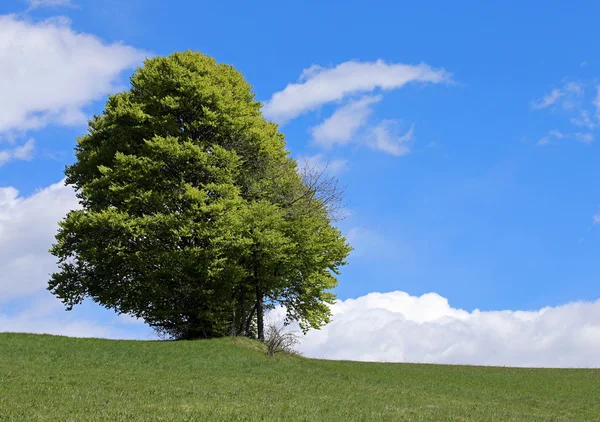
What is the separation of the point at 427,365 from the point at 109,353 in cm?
2052

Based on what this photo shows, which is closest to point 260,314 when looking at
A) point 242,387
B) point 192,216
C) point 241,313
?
point 241,313

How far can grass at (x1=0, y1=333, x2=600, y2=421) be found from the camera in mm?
17125

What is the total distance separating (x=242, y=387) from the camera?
2247 centimetres

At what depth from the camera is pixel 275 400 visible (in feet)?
65.1

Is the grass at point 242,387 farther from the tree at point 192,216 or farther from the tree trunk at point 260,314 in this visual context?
the tree at point 192,216

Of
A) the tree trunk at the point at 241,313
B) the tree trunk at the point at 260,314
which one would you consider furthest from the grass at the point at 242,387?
the tree trunk at the point at 241,313

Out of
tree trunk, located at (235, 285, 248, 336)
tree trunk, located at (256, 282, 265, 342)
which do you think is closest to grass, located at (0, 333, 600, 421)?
tree trunk, located at (256, 282, 265, 342)

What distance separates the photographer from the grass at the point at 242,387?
17125 millimetres

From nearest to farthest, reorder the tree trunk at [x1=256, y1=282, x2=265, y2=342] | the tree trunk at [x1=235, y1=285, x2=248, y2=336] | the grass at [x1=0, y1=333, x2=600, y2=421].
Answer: the grass at [x1=0, y1=333, x2=600, y2=421] → the tree trunk at [x1=256, y1=282, x2=265, y2=342] → the tree trunk at [x1=235, y1=285, x2=248, y2=336]

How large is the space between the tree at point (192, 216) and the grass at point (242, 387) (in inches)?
168

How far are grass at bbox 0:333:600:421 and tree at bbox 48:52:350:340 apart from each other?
4.28 meters

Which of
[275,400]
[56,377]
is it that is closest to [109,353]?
[56,377]

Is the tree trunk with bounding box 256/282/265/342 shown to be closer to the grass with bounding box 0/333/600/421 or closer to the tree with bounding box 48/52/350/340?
the tree with bounding box 48/52/350/340

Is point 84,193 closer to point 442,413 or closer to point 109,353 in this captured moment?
point 109,353
